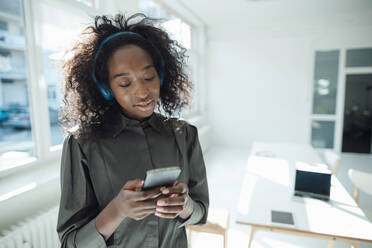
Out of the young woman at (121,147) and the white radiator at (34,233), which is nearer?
the young woman at (121,147)

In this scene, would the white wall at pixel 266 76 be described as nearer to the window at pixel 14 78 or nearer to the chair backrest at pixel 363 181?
the chair backrest at pixel 363 181

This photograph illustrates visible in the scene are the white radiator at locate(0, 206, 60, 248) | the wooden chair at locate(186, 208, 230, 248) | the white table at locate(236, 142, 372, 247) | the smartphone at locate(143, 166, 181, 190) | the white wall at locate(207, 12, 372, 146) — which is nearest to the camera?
the smartphone at locate(143, 166, 181, 190)

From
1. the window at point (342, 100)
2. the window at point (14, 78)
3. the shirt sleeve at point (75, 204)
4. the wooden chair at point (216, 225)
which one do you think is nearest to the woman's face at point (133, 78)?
the shirt sleeve at point (75, 204)

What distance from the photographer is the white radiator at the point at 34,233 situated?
4.56 ft

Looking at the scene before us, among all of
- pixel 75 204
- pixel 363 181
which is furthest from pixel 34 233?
pixel 363 181

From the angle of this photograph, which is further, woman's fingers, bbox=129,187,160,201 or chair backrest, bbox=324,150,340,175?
chair backrest, bbox=324,150,340,175

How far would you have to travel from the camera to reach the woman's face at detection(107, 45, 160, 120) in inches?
30.7

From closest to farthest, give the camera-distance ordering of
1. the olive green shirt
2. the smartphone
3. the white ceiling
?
the smartphone
the olive green shirt
the white ceiling

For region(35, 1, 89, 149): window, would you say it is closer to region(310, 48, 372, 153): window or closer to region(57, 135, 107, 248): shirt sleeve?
region(57, 135, 107, 248): shirt sleeve

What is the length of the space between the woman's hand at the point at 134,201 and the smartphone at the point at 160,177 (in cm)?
2

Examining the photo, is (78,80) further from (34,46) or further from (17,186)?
(34,46)

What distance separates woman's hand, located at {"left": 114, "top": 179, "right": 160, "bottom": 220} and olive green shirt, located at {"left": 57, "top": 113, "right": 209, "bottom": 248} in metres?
0.14

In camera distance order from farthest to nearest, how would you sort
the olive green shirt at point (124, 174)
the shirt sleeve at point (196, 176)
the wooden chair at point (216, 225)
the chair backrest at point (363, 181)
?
1. the chair backrest at point (363, 181)
2. the wooden chair at point (216, 225)
3. the shirt sleeve at point (196, 176)
4. the olive green shirt at point (124, 174)

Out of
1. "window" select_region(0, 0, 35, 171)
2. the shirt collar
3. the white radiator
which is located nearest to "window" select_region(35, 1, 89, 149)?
"window" select_region(0, 0, 35, 171)
